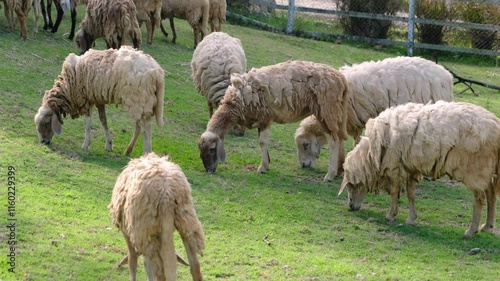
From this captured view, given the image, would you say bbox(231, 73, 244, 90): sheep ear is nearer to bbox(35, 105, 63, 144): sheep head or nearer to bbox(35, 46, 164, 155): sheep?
bbox(35, 46, 164, 155): sheep

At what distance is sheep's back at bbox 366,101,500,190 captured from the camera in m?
9.54

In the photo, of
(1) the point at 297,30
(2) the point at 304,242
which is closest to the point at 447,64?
(1) the point at 297,30

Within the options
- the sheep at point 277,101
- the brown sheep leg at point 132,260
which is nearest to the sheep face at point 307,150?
the sheep at point 277,101

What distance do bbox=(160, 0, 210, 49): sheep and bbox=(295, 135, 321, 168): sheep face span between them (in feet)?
22.9

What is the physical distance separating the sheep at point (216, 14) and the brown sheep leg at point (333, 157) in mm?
8062

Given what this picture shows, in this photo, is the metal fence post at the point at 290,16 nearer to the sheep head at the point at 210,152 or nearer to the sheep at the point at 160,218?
the sheep head at the point at 210,152

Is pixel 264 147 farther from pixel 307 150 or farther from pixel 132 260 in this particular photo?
pixel 132 260

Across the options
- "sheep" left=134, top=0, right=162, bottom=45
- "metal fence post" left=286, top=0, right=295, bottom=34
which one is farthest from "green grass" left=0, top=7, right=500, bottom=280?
"metal fence post" left=286, top=0, right=295, bottom=34

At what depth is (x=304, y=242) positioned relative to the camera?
30.7ft

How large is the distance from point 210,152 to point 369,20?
12241 mm

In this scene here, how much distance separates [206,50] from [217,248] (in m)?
5.69

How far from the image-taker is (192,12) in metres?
18.9

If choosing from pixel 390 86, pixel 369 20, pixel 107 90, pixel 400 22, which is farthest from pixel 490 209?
pixel 400 22

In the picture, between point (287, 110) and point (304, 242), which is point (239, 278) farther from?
point (287, 110)
